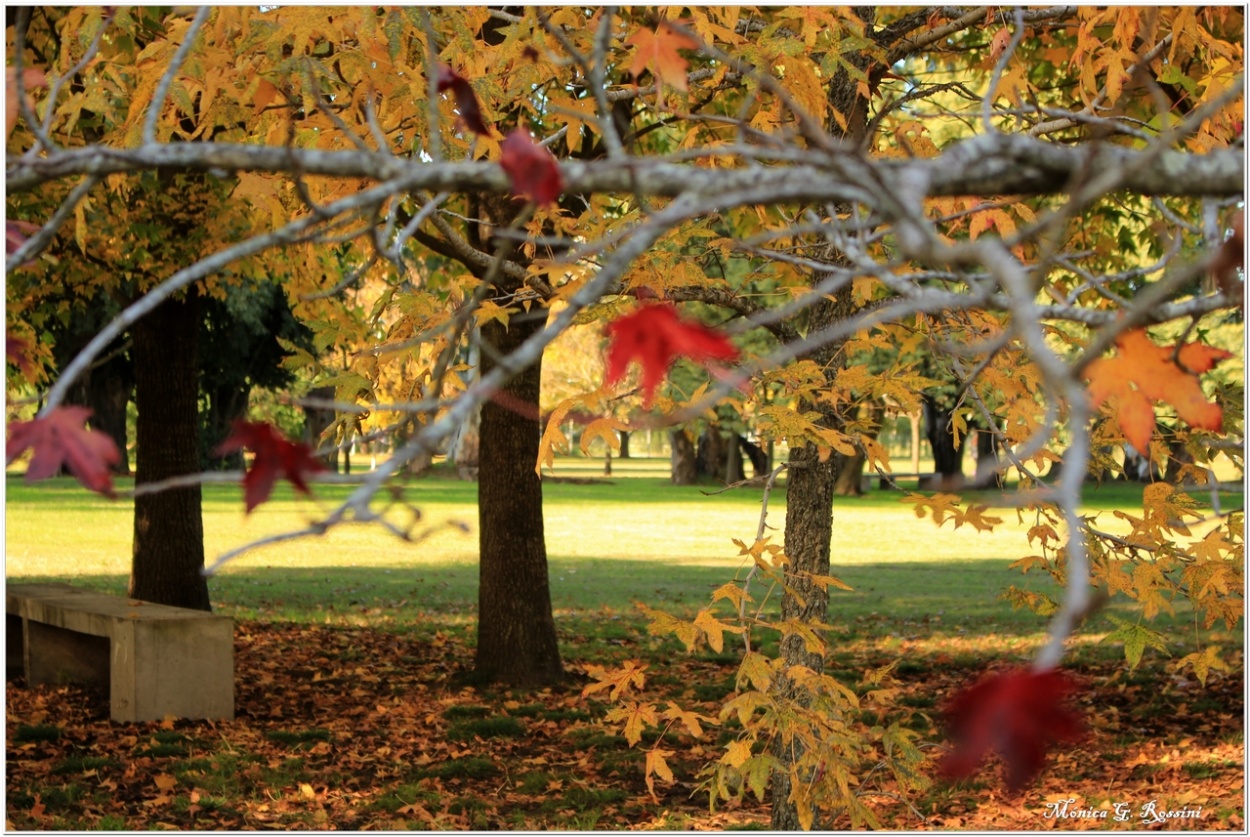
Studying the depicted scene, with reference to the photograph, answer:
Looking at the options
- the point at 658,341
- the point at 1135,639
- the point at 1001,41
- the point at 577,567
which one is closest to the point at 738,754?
the point at 1135,639

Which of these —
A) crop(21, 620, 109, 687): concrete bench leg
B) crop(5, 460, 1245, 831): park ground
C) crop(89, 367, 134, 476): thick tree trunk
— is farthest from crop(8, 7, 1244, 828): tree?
crop(89, 367, 134, 476): thick tree trunk

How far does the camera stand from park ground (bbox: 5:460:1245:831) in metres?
5.72

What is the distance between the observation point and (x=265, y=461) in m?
1.68

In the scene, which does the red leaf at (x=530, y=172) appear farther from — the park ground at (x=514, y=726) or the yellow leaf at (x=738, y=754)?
the yellow leaf at (x=738, y=754)

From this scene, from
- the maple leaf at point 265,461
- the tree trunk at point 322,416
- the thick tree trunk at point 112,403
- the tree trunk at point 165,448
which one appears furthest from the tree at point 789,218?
the thick tree trunk at point 112,403

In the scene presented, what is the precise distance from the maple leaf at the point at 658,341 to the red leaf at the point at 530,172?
0.67 ft

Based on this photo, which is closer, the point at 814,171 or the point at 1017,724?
the point at 1017,724

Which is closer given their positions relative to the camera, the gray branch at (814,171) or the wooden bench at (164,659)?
the gray branch at (814,171)

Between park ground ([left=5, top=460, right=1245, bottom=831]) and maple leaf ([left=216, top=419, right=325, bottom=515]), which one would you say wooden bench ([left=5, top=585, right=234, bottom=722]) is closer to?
park ground ([left=5, top=460, right=1245, bottom=831])

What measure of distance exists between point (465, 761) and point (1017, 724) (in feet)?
19.3

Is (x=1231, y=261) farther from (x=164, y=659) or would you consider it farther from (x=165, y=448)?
(x=165, y=448)

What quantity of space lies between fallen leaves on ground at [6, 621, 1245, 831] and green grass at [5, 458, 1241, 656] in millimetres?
1381

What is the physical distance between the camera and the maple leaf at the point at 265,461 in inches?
65.2

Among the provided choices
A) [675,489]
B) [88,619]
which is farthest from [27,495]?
[88,619]
